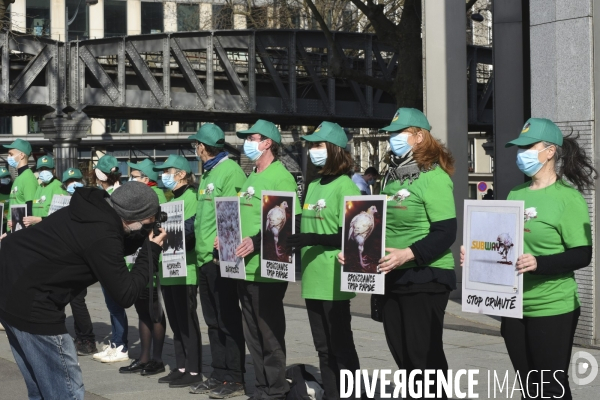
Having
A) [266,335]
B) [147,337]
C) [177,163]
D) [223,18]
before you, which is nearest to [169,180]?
[177,163]

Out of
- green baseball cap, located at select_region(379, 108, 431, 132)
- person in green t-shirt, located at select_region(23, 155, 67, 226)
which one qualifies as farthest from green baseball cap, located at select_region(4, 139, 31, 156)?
green baseball cap, located at select_region(379, 108, 431, 132)

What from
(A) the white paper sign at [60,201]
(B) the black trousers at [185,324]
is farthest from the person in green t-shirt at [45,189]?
(B) the black trousers at [185,324]

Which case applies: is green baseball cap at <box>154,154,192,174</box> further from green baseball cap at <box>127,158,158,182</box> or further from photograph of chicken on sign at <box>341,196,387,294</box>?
photograph of chicken on sign at <box>341,196,387,294</box>

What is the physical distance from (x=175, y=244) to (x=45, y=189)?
→ 402 cm

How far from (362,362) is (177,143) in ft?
175

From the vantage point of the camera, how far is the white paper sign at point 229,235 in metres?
8.07

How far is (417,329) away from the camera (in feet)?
20.4

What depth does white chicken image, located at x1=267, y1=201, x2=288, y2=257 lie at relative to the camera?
7.61 m

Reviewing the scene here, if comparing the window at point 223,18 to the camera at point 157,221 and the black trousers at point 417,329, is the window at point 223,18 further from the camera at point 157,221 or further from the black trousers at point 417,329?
the camera at point 157,221

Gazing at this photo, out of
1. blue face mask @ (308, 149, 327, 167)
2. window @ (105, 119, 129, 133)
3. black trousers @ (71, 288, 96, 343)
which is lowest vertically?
black trousers @ (71, 288, 96, 343)

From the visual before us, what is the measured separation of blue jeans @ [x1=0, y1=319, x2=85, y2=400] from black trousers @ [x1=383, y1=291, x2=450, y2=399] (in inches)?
70.7

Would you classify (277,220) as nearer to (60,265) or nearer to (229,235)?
(229,235)

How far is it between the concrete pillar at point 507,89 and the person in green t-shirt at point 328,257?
617cm

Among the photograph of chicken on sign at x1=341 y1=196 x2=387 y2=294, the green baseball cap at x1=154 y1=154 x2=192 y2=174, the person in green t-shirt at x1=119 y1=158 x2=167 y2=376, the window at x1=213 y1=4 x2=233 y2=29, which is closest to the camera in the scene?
the photograph of chicken on sign at x1=341 y1=196 x2=387 y2=294
